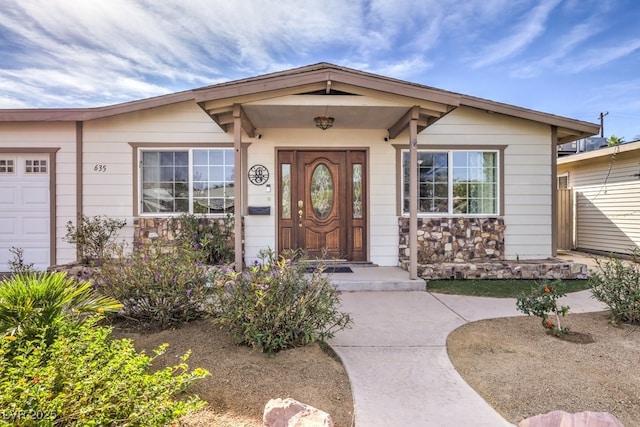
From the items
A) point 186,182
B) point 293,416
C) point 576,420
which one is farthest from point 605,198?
point 293,416

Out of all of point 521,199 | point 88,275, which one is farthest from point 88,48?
point 521,199

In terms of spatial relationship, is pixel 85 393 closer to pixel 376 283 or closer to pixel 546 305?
pixel 546 305

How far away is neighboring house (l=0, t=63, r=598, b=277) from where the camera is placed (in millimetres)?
6652

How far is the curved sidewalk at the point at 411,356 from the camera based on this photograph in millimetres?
2262

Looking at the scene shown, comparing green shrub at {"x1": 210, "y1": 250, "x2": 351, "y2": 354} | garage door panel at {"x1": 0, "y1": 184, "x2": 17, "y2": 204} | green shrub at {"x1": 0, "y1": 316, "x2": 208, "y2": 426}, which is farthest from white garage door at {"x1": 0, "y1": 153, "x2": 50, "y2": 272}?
green shrub at {"x1": 0, "y1": 316, "x2": 208, "y2": 426}

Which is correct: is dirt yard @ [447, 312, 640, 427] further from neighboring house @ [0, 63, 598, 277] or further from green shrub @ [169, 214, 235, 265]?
green shrub @ [169, 214, 235, 265]

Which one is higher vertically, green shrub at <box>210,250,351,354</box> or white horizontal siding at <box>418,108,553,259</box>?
white horizontal siding at <box>418,108,553,259</box>

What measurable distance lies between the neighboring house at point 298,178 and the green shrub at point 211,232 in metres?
0.25

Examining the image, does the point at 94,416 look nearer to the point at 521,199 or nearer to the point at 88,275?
the point at 88,275

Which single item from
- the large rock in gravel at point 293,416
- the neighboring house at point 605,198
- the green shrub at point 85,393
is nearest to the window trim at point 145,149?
the green shrub at point 85,393

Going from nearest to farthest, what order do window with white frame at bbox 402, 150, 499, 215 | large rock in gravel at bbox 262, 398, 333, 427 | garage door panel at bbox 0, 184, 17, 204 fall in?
large rock in gravel at bbox 262, 398, 333, 427
garage door panel at bbox 0, 184, 17, 204
window with white frame at bbox 402, 150, 499, 215

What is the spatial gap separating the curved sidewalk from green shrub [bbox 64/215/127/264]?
4.38 meters

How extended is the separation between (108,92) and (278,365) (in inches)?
478

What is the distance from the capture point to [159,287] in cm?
345
